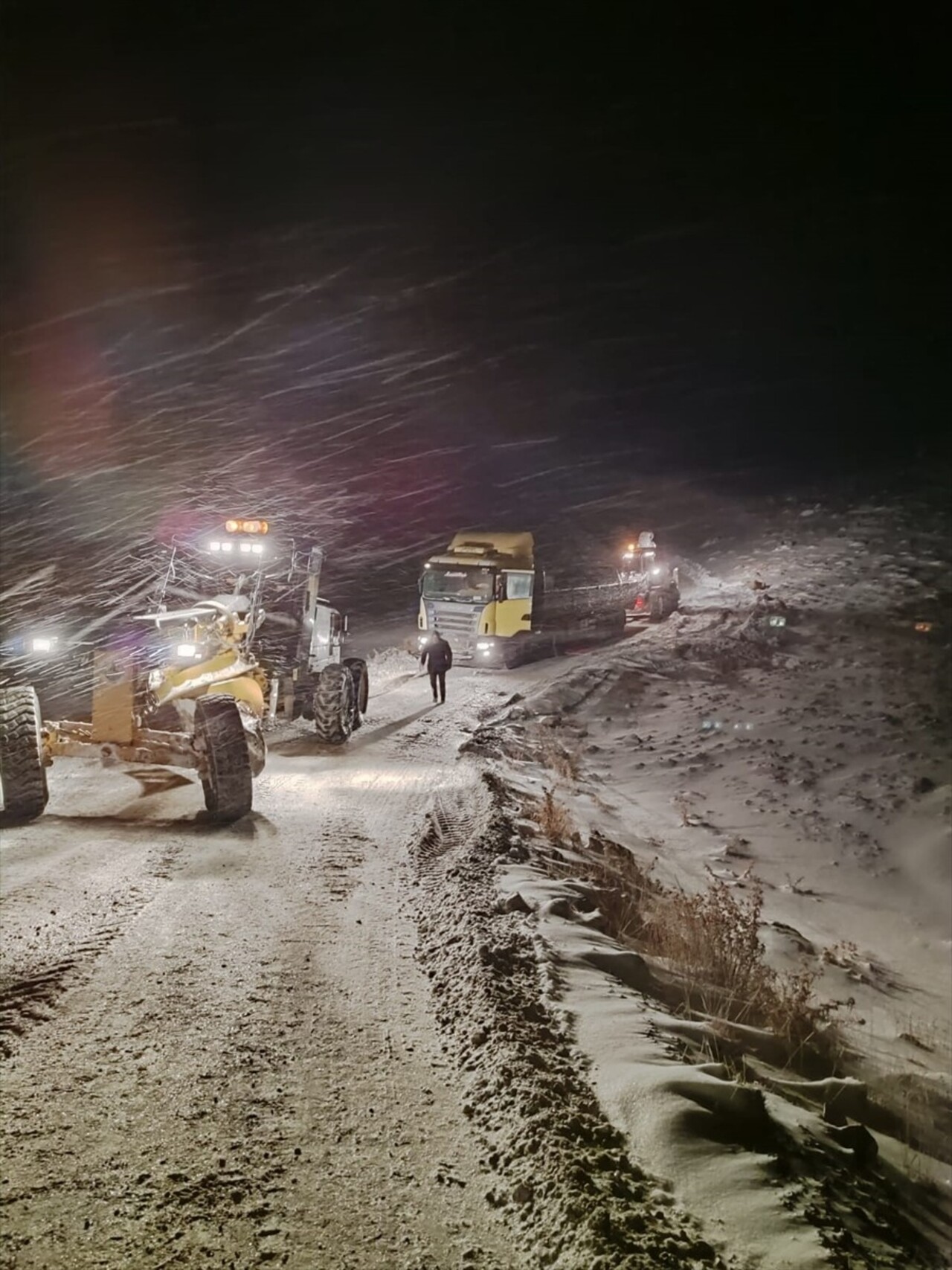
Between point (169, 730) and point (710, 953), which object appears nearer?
point (710, 953)

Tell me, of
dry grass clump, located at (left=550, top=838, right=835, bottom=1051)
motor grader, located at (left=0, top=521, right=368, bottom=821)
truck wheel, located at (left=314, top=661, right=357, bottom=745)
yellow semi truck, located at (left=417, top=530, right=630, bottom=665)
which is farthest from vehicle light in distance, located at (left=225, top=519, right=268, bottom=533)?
yellow semi truck, located at (left=417, top=530, right=630, bottom=665)

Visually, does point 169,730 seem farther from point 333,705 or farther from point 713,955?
point 713,955

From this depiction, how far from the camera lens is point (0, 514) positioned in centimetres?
1952

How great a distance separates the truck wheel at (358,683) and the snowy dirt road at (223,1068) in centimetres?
665

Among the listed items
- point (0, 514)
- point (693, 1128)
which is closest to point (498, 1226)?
point (693, 1128)

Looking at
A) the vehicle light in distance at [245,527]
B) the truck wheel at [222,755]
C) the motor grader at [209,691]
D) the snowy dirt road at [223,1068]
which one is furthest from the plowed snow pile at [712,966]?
the vehicle light in distance at [245,527]

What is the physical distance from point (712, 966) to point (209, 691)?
6.64 meters

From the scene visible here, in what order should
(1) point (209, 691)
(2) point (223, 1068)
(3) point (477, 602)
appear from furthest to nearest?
1. (3) point (477, 602)
2. (1) point (209, 691)
3. (2) point (223, 1068)

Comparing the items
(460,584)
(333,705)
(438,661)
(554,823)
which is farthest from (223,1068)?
(460,584)

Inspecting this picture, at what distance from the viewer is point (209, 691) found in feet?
30.0

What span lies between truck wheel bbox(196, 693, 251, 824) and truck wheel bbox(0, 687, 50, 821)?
1.67 meters

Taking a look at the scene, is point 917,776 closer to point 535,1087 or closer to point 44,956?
point 535,1087

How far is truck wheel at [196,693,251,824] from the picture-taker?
739 cm

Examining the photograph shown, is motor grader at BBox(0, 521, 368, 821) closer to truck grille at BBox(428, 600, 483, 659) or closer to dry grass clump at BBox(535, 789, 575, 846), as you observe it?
dry grass clump at BBox(535, 789, 575, 846)
